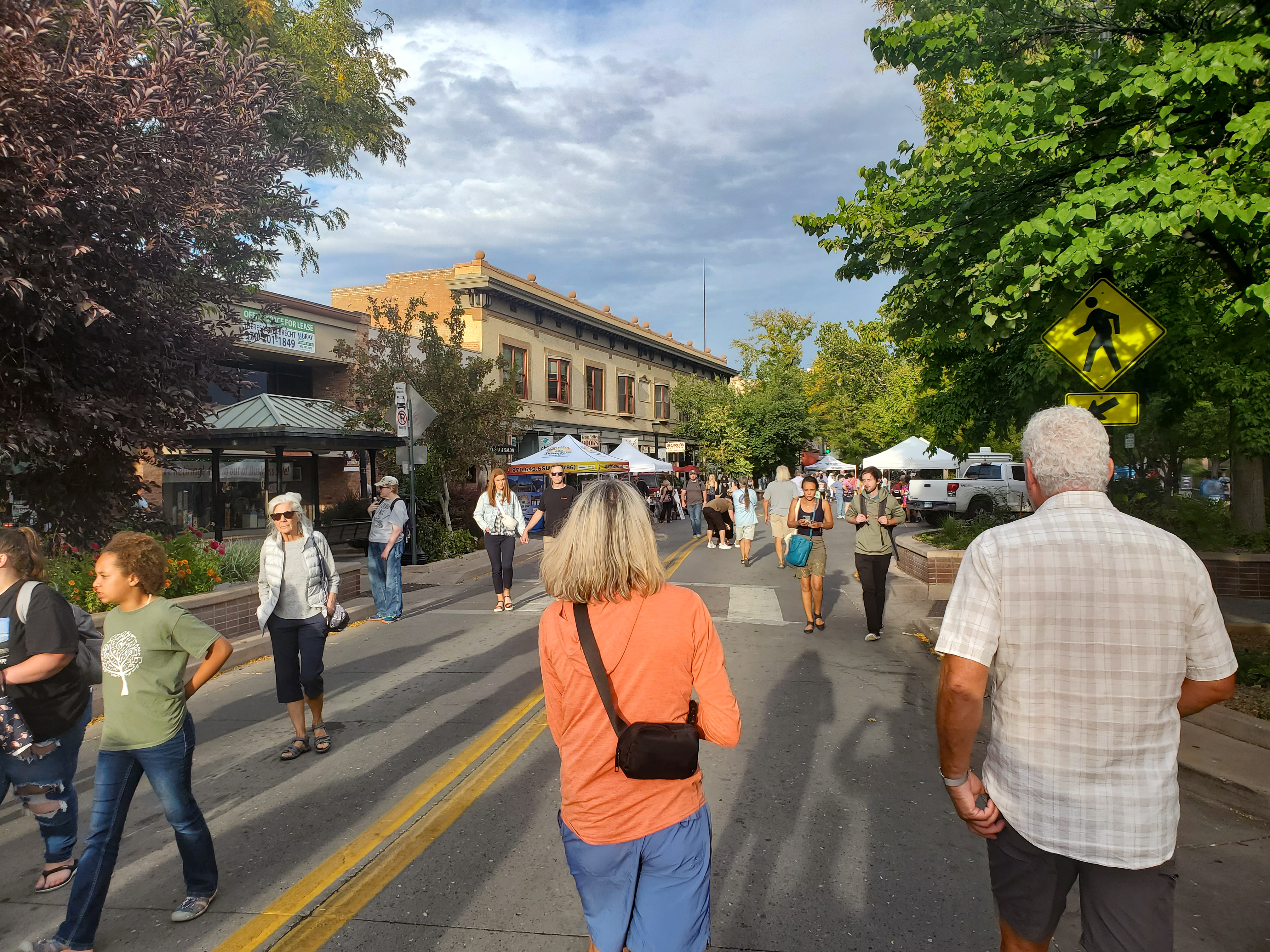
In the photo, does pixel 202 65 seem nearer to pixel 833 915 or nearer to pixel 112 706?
pixel 112 706

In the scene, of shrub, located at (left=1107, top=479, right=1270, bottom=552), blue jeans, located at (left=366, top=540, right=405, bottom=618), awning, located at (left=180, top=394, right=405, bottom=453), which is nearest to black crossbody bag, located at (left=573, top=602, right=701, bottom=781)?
blue jeans, located at (left=366, top=540, right=405, bottom=618)

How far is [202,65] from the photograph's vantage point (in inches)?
338

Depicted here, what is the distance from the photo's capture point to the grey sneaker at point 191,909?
355cm

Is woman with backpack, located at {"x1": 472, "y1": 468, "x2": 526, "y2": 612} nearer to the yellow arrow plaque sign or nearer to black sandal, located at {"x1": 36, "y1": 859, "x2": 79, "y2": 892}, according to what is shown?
the yellow arrow plaque sign

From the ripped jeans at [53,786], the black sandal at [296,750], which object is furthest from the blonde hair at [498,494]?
the ripped jeans at [53,786]

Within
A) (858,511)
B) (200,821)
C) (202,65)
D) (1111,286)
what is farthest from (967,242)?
(202,65)

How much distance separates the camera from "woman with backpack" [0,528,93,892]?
3.69 metres

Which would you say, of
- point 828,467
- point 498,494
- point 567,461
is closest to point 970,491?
point 567,461

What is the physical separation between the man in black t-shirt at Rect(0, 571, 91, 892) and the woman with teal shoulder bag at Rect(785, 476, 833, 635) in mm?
6455

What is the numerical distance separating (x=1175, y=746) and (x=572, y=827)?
1.68m

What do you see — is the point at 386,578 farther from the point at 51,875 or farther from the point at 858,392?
the point at 858,392

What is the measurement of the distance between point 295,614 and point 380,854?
6.84 ft

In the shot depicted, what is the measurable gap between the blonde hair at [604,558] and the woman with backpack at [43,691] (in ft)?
9.00

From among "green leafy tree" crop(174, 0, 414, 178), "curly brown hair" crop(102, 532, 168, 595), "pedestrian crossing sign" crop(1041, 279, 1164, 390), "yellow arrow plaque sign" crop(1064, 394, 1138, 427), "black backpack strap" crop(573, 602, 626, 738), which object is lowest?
"black backpack strap" crop(573, 602, 626, 738)
